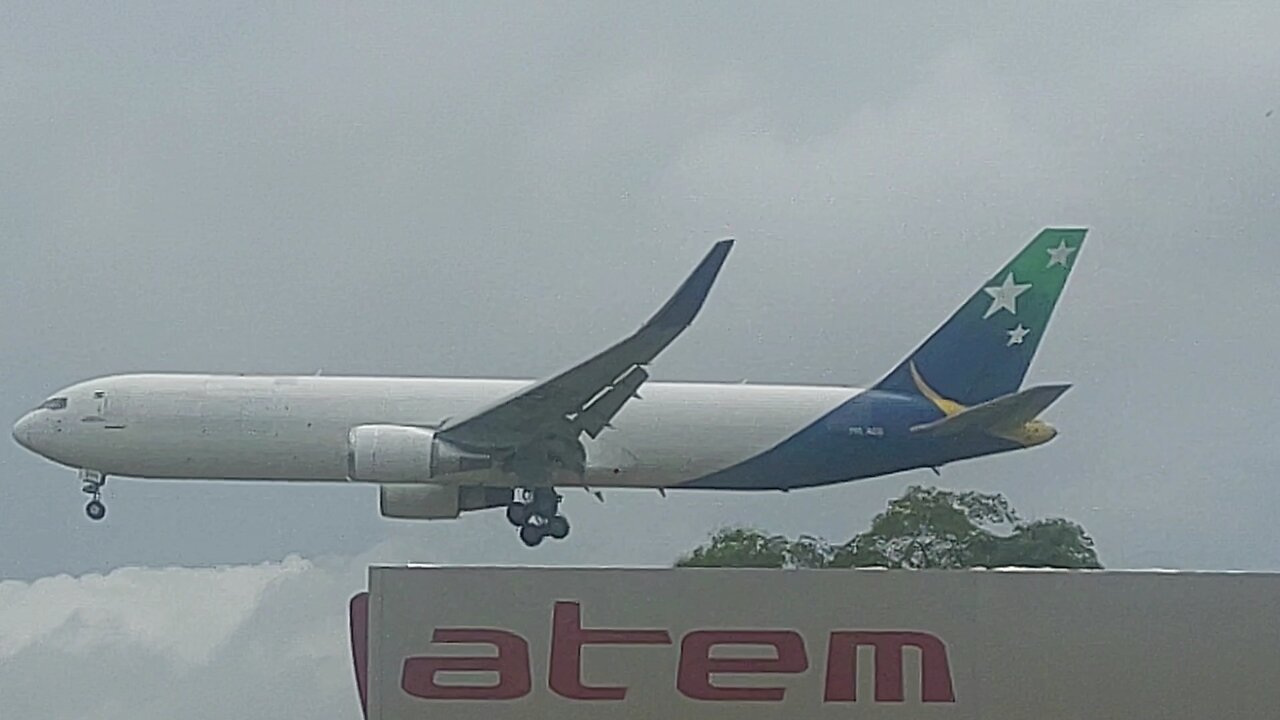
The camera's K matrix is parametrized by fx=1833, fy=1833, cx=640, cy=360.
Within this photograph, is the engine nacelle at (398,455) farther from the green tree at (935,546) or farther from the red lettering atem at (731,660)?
the red lettering atem at (731,660)

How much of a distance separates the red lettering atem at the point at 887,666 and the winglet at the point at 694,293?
12773 millimetres

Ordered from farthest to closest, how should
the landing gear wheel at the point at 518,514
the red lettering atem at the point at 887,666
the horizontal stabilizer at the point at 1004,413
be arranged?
the landing gear wheel at the point at 518,514
the horizontal stabilizer at the point at 1004,413
the red lettering atem at the point at 887,666

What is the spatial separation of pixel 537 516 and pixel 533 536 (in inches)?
17.2

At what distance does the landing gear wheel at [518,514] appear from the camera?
27.6 m

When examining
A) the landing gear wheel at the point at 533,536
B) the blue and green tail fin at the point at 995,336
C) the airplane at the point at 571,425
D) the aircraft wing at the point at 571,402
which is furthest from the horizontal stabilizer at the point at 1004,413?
the landing gear wheel at the point at 533,536

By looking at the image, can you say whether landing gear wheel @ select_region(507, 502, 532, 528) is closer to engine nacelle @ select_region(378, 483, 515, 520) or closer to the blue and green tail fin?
engine nacelle @ select_region(378, 483, 515, 520)

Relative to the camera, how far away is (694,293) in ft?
72.8

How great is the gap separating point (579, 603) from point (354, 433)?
16.7m

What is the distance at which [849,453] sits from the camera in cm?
2680

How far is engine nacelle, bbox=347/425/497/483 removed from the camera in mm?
24547

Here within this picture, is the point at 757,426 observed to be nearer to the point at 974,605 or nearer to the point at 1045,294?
the point at 1045,294

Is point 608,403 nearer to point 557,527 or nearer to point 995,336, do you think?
point 557,527

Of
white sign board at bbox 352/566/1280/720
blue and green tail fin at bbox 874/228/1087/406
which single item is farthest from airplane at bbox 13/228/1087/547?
white sign board at bbox 352/566/1280/720

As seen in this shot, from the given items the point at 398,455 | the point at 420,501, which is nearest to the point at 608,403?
the point at 420,501
